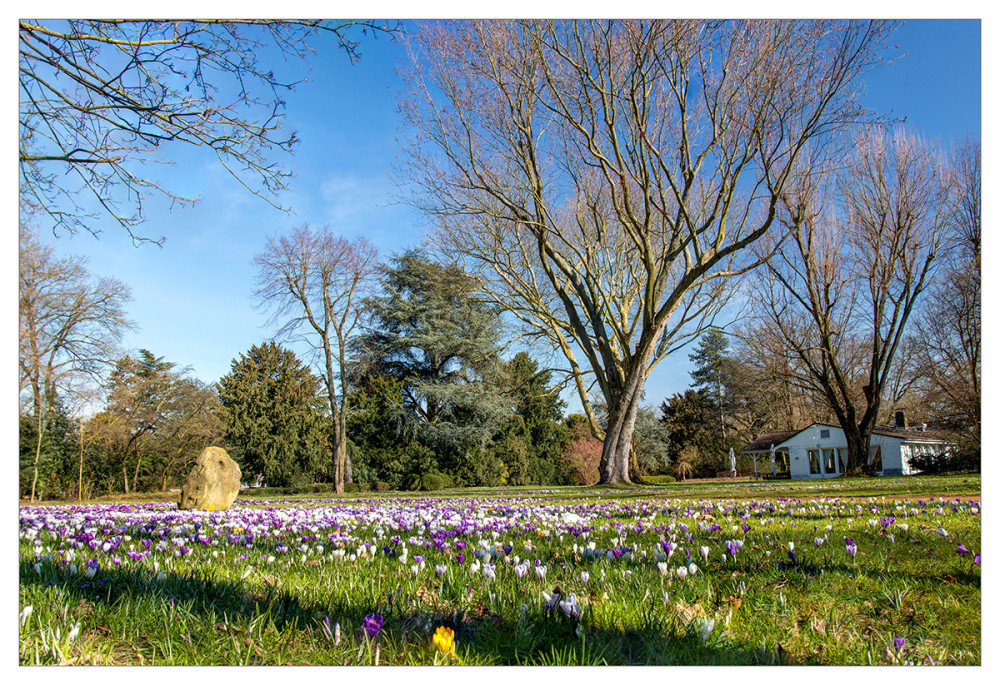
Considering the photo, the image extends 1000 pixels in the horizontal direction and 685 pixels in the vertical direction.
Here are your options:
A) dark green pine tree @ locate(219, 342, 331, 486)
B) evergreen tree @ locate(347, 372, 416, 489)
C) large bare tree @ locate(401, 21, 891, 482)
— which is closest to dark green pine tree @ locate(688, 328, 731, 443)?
large bare tree @ locate(401, 21, 891, 482)

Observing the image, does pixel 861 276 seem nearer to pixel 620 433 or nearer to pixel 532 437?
pixel 620 433

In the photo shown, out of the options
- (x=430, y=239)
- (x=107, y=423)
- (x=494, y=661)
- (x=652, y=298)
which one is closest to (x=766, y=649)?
(x=494, y=661)

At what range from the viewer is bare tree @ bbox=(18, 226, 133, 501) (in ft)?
15.8

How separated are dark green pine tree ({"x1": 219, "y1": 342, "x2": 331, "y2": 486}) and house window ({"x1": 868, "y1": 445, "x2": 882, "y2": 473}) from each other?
39.3 feet

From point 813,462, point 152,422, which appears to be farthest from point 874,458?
point 813,462

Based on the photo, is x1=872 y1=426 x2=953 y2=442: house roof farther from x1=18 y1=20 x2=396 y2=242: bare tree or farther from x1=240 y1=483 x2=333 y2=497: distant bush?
x1=240 y1=483 x2=333 y2=497: distant bush

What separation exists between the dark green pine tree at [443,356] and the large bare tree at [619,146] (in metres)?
1.98

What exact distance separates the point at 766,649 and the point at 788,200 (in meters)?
9.86

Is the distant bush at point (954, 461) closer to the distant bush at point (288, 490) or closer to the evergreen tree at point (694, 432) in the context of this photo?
the distant bush at point (288, 490)

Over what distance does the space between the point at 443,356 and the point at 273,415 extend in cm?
864

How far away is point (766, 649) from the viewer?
1.76 meters

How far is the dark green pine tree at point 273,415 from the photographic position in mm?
12672

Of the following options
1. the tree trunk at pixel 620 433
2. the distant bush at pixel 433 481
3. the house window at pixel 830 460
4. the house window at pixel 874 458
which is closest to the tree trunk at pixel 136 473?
the tree trunk at pixel 620 433
